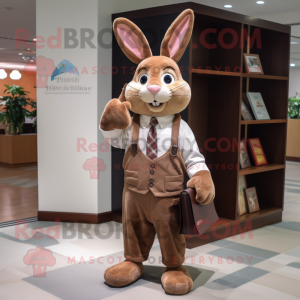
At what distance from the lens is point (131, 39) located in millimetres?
2688

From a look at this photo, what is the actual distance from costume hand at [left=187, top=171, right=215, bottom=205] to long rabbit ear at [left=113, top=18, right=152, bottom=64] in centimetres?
85

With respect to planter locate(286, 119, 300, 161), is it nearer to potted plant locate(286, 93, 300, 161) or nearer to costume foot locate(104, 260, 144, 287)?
potted plant locate(286, 93, 300, 161)

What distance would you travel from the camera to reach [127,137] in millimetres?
2656

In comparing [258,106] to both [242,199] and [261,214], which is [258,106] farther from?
[261,214]

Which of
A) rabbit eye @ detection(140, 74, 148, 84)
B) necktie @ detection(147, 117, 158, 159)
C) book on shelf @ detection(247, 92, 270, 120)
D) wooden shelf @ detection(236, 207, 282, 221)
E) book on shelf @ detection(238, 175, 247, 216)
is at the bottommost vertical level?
wooden shelf @ detection(236, 207, 282, 221)

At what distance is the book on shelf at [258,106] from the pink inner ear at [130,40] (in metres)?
1.69

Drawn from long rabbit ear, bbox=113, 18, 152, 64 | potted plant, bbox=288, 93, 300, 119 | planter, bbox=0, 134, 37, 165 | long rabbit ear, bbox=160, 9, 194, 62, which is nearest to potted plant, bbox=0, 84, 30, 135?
planter, bbox=0, 134, 37, 165

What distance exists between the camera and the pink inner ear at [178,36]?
8.71ft

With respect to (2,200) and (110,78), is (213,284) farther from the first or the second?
(2,200)

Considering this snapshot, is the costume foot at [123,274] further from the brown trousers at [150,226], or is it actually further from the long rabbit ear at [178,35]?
the long rabbit ear at [178,35]

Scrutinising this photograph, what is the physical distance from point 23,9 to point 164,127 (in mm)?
4444

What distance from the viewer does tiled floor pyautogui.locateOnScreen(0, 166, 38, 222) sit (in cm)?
446

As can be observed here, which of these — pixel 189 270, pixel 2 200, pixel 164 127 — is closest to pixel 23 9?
pixel 2 200

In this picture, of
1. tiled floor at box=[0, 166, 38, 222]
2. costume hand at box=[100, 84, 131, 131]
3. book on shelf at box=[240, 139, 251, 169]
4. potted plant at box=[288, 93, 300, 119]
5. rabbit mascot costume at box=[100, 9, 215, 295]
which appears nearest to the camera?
costume hand at box=[100, 84, 131, 131]
